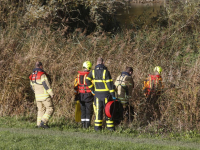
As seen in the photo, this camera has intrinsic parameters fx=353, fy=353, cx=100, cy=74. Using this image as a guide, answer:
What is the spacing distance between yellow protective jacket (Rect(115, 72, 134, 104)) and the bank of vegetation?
30 cm

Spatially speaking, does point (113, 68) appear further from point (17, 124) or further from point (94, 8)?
point (94, 8)

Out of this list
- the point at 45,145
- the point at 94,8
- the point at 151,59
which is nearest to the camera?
the point at 45,145

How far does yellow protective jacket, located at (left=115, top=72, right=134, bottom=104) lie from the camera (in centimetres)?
981

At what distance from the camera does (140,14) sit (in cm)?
1970

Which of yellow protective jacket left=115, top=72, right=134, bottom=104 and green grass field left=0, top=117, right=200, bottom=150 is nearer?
green grass field left=0, top=117, right=200, bottom=150

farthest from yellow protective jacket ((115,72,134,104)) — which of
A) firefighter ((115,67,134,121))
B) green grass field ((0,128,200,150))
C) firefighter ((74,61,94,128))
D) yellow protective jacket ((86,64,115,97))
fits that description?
green grass field ((0,128,200,150))

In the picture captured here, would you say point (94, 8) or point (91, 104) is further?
point (94, 8)

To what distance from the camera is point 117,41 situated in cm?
1585

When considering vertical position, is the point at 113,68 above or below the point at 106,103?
above

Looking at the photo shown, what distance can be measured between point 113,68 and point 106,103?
107 inches

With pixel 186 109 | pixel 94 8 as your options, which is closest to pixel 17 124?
pixel 186 109

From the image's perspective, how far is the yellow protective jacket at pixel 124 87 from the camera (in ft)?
32.2

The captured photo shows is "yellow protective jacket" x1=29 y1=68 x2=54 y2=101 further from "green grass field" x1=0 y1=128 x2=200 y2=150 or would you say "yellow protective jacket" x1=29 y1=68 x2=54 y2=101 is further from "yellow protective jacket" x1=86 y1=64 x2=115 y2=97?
"green grass field" x1=0 y1=128 x2=200 y2=150

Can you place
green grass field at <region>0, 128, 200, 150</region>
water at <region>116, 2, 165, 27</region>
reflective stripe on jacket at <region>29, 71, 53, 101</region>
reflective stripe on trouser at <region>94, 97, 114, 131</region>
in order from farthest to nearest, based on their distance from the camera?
water at <region>116, 2, 165, 27</region> → reflective stripe on jacket at <region>29, 71, 53, 101</region> → reflective stripe on trouser at <region>94, 97, 114, 131</region> → green grass field at <region>0, 128, 200, 150</region>
